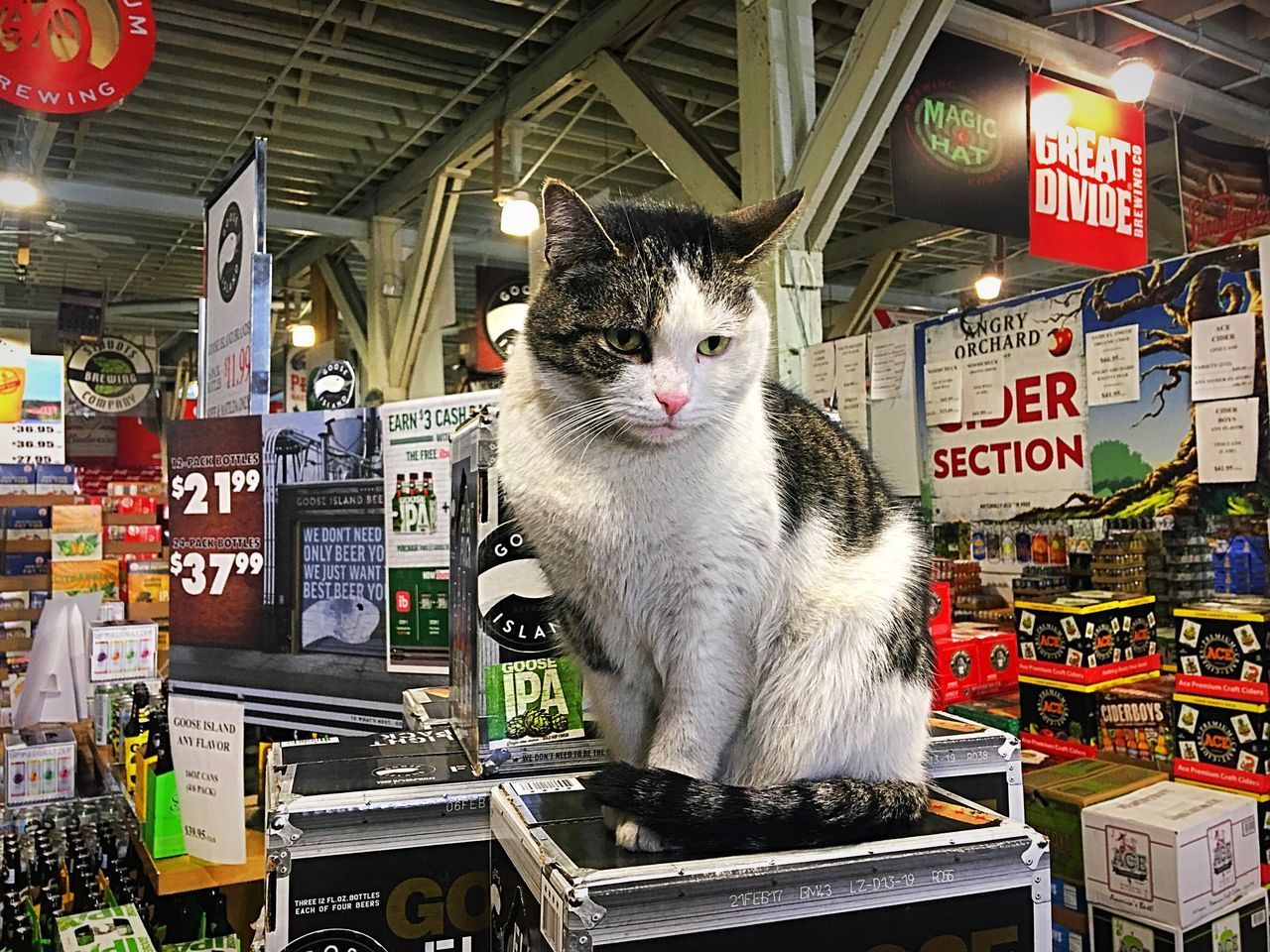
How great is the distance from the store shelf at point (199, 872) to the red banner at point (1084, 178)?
126 inches

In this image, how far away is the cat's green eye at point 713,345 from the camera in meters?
1.01

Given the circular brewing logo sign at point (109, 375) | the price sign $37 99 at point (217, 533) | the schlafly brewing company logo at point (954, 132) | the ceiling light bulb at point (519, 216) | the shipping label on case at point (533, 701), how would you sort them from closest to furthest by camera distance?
the shipping label on case at point (533, 701)
the price sign $37 99 at point (217, 533)
the schlafly brewing company logo at point (954, 132)
the ceiling light bulb at point (519, 216)
the circular brewing logo sign at point (109, 375)

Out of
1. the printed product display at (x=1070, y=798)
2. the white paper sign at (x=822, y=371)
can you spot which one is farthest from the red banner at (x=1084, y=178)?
the printed product display at (x=1070, y=798)

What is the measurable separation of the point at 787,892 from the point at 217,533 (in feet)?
5.53

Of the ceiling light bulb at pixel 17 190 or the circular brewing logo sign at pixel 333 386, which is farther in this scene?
the ceiling light bulb at pixel 17 190

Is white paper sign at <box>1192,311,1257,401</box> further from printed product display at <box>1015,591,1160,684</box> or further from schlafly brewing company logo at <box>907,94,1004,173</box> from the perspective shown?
schlafly brewing company logo at <box>907,94,1004,173</box>

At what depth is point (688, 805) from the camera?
89 centimetres

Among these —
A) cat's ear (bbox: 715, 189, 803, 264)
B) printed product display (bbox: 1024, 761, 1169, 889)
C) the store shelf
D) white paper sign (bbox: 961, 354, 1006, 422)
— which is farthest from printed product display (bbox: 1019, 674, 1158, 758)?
the store shelf

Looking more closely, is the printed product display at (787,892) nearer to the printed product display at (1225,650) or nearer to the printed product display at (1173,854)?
the printed product display at (1173,854)

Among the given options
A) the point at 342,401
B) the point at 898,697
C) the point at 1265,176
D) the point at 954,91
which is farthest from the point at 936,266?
the point at 898,697

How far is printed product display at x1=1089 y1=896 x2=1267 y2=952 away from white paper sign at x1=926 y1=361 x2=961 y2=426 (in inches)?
67.2

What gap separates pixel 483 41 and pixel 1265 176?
4120 mm

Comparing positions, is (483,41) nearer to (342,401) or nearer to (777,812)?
(342,401)

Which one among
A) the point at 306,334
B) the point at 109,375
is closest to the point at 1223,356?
the point at 306,334
